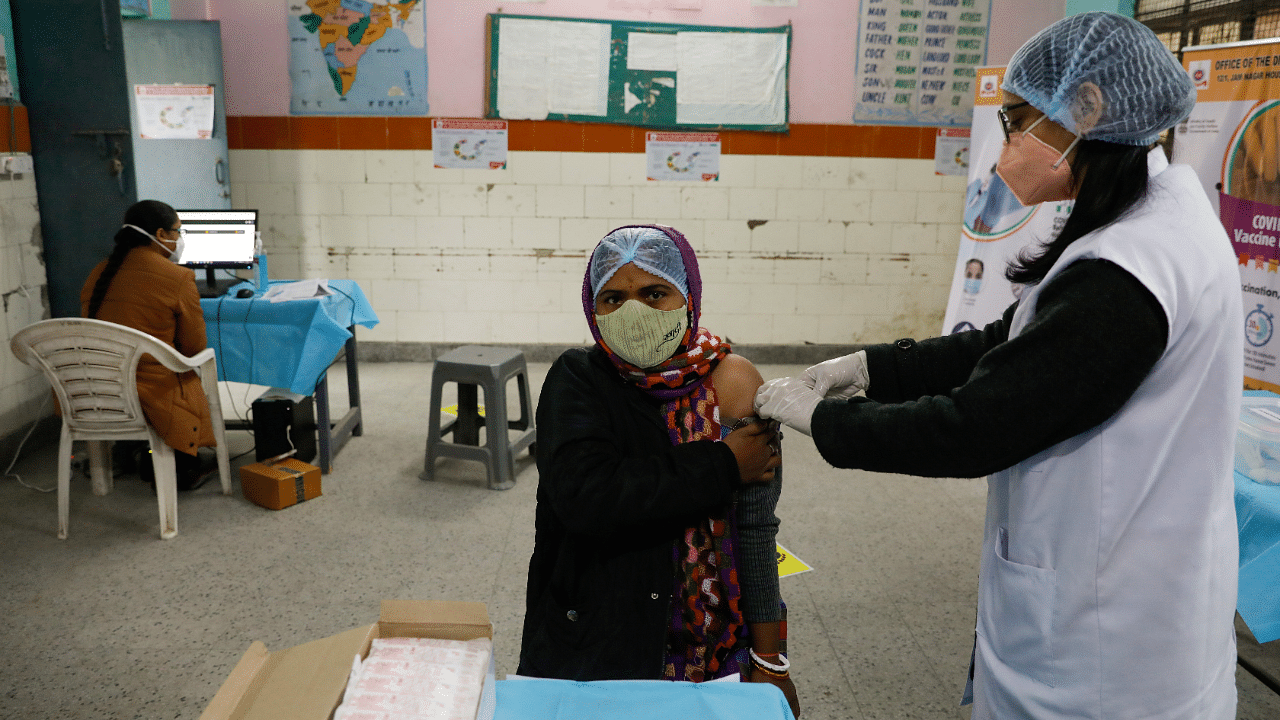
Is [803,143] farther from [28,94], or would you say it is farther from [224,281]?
[28,94]

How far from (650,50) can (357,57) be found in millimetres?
1839

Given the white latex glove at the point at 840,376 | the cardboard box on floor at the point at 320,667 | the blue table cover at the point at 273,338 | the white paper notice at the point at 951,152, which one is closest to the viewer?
the cardboard box on floor at the point at 320,667

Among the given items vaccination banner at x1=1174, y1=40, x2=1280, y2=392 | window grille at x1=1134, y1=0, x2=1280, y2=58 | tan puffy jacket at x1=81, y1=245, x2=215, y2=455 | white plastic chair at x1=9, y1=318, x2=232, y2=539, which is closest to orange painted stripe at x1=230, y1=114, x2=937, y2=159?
window grille at x1=1134, y1=0, x2=1280, y2=58

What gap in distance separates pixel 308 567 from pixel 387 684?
7.53 feet

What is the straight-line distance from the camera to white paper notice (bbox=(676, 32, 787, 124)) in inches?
209

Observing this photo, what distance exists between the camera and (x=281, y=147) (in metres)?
5.40

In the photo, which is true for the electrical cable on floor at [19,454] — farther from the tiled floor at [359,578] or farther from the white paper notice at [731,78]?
the white paper notice at [731,78]

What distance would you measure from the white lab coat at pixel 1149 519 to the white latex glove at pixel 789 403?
0.86 ft

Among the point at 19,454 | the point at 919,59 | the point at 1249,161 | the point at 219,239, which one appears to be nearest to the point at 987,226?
the point at 1249,161

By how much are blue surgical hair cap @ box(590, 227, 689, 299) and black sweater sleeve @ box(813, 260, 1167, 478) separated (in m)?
0.32

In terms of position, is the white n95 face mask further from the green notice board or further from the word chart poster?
the word chart poster

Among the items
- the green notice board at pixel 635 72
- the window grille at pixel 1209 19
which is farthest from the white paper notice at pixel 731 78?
the window grille at pixel 1209 19

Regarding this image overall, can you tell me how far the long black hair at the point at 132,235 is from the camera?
3.25 m

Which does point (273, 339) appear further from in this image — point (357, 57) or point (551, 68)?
point (551, 68)
